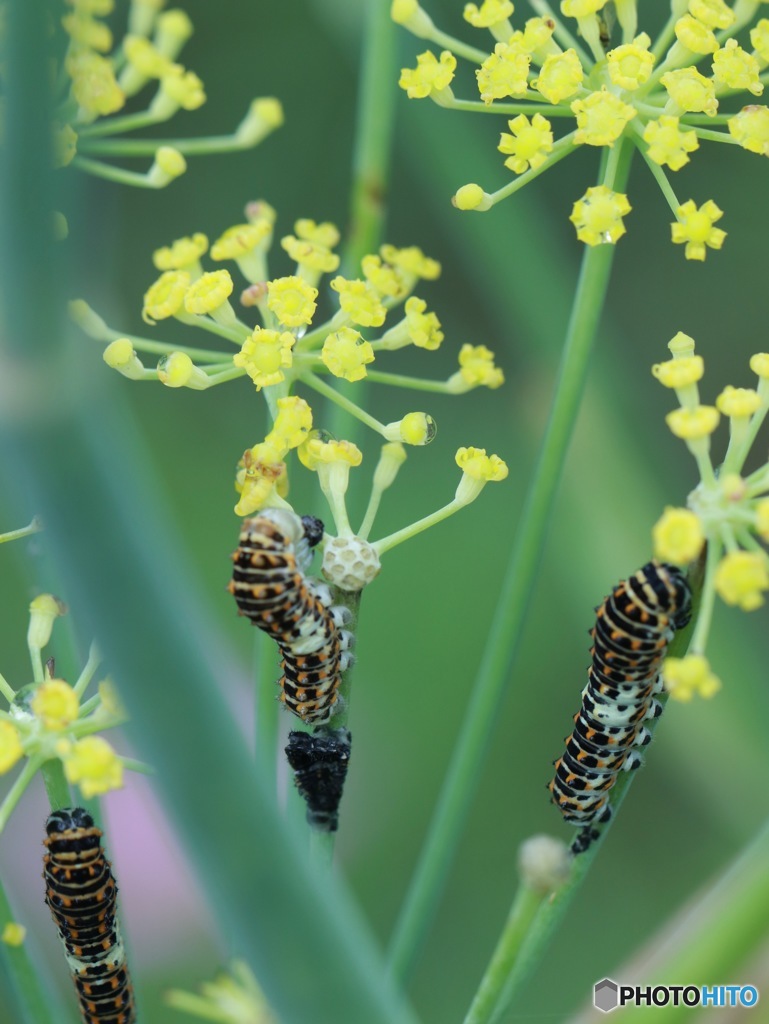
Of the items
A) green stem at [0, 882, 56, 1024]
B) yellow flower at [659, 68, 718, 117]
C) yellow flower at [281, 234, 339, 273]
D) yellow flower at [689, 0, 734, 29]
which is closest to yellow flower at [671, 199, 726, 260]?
yellow flower at [659, 68, 718, 117]

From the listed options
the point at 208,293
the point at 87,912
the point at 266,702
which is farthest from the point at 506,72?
the point at 87,912

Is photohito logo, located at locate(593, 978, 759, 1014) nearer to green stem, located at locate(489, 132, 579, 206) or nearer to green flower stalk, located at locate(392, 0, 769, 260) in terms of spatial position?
green flower stalk, located at locate(392, 0, 769, 260)

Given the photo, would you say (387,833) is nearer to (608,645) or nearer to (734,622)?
(734,622)

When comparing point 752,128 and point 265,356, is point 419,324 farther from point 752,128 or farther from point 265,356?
point 752,128

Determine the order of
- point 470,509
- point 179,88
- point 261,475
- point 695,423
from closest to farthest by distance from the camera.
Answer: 1. point 695,423
2. point 261,475
3. point 179,88
4. point 470,509

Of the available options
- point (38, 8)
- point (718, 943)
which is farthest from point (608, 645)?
point (38, 8)

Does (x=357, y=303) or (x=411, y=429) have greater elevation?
(x=357, y=303)
